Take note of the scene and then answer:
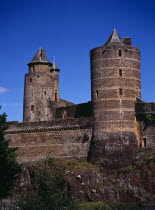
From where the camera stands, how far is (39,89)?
68.2 meters

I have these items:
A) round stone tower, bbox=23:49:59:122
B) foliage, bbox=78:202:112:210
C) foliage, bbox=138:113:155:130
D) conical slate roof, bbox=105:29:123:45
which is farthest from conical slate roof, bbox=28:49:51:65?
foliage, bbox=78:202:112:210

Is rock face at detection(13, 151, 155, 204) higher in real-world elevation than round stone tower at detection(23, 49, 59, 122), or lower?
lower

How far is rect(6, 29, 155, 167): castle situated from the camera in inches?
2152

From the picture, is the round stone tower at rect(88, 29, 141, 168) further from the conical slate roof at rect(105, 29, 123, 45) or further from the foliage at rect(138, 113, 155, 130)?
the foliage at rect(138, 113, 155, 130)

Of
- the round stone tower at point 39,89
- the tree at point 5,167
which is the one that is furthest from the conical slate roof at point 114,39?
the tree at point 5,167

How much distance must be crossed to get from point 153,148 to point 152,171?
10.9ft

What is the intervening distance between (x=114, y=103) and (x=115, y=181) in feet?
28.1

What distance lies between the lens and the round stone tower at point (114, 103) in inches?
2146

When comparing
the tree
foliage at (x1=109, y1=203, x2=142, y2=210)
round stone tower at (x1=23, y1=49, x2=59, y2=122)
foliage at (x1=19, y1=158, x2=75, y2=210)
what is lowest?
foliage at (x1=109, y1=203, x2=142, y2=210)

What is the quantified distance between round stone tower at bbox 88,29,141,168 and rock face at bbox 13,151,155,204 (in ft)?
4.50

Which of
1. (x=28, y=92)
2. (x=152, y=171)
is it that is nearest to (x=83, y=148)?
(x=152, y=171)

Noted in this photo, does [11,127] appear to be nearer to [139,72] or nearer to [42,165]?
[42,165]

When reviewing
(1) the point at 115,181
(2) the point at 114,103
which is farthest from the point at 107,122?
(1) the point at 115,181

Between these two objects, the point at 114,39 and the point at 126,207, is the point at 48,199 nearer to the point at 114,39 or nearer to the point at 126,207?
the point at 126,207
